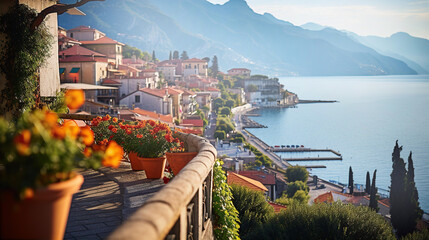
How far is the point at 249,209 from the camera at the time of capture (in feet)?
47.3

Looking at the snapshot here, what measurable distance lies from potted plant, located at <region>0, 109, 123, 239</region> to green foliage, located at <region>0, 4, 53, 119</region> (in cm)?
578

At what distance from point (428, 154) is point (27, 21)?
84243 mm

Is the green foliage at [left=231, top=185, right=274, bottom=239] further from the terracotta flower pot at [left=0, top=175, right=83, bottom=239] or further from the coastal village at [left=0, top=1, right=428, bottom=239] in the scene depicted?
the terracotta flower pot at [left=0, top=175, right=83, bottom=239]

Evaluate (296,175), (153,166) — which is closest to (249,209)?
(153,166)

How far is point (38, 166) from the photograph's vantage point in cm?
169

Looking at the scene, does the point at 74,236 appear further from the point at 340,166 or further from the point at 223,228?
the point at 340,166

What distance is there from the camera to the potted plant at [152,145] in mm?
5770

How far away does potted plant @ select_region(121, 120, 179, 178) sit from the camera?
5770 millimetres

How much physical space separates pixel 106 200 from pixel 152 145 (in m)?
1.05

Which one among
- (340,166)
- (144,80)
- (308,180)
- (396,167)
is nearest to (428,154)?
(340,166)

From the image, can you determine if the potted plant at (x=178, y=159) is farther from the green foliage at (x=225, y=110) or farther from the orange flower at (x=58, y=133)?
the green foliage at (x=225, y=110)

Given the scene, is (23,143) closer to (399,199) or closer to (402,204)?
(399,199)

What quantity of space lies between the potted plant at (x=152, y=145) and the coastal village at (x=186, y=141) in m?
0.18

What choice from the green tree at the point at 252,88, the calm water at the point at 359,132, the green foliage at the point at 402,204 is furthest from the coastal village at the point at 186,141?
the calm water at the point at 359,132
